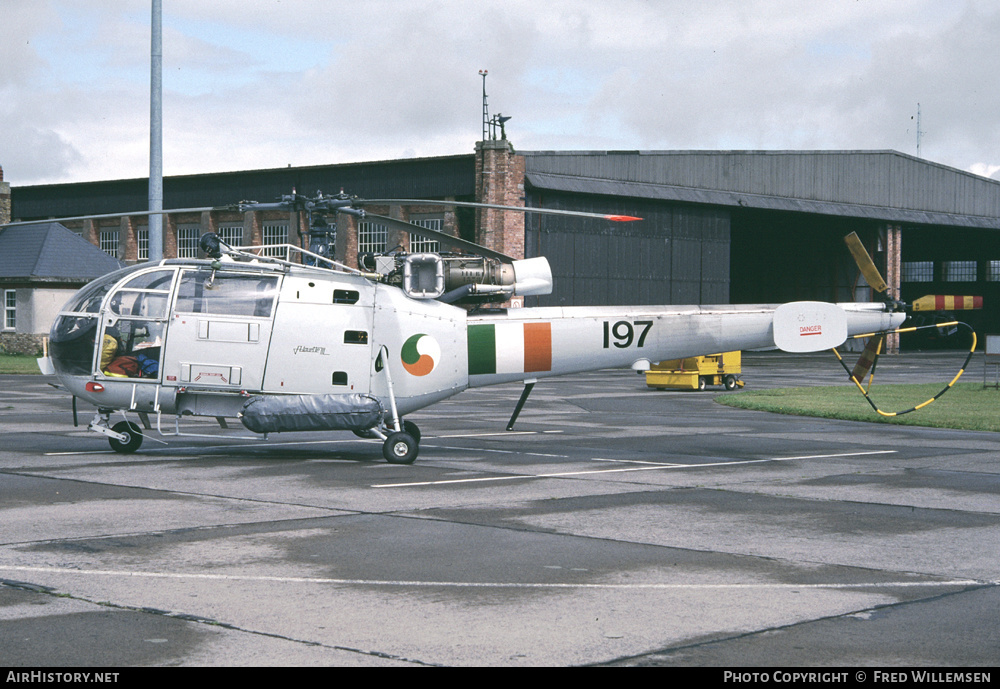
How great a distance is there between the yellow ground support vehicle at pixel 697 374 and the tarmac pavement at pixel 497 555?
1734 centimetres

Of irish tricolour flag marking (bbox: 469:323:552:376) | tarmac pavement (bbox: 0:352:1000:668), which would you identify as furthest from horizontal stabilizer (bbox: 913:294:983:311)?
irish tricolour flag marking (bbox: 469:323:552:376)

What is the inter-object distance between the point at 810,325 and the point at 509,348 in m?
4.76

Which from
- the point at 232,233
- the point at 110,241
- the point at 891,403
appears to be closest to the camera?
the point at 891,403

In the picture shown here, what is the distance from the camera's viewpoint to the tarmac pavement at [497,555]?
6.62 m

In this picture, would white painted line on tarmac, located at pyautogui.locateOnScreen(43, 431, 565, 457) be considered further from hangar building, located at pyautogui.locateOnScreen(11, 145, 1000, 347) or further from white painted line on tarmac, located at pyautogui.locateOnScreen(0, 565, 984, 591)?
hangar building, located at pyautogui.locateOnScreen(11, 145, 1000, 347)

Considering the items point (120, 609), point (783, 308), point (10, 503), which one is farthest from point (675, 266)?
point (120, 609)

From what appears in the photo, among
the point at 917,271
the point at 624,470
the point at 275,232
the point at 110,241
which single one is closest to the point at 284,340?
the point at 624,470

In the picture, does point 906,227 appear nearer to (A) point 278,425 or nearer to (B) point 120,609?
(A) point 278,425

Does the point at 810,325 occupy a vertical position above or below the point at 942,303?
below

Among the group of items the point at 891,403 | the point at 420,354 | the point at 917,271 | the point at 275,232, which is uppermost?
the point at 275,232

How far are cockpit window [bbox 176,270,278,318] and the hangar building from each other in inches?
1250

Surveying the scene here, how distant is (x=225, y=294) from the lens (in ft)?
52.0

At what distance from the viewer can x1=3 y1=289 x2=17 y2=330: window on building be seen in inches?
2178

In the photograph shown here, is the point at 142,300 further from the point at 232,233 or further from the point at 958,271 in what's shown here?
the point at 958,271
